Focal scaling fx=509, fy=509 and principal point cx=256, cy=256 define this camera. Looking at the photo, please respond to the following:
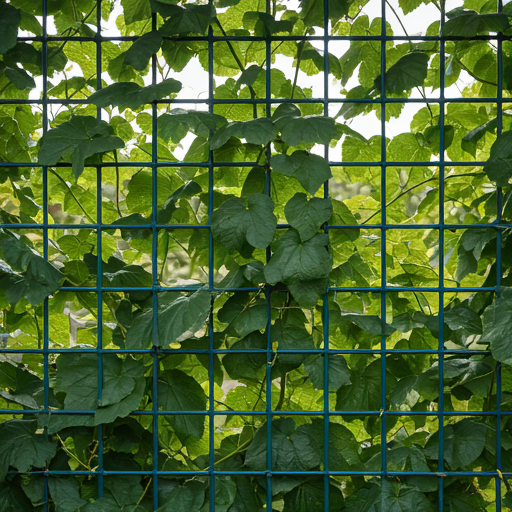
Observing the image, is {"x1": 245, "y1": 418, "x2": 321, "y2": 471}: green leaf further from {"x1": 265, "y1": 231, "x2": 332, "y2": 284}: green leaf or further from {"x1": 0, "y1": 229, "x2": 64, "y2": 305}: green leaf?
{"x1": 0, "y1": 229, "x2": 64, "y2": 305}: green leaf

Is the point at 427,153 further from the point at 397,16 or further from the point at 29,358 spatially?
the point at 29,358

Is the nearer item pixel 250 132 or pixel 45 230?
pixel 250 132

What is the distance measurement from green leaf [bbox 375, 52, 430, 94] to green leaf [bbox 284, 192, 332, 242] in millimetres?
384

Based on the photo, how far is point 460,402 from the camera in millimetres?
1637

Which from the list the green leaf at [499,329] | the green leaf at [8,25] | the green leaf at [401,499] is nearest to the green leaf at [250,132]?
the green leaf at [8,25]

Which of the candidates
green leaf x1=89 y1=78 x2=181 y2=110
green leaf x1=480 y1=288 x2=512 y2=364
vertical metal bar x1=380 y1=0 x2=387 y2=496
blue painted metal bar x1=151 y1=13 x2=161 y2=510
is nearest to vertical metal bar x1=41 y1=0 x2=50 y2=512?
green leaf x1=89 y1=78 x2=181 y2=110

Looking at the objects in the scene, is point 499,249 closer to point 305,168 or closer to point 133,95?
point 305,168

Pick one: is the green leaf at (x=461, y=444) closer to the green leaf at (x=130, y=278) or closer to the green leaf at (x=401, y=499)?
the green leaf at (x=401, y=499)

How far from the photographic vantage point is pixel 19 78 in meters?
1.44

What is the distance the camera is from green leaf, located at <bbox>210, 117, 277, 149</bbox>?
1.29 metres

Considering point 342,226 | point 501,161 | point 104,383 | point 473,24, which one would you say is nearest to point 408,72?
point 473,24

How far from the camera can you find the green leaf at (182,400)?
1413 mm

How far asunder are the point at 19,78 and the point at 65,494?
117 cm

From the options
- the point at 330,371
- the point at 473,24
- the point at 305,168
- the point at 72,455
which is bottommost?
the point at 72,455
